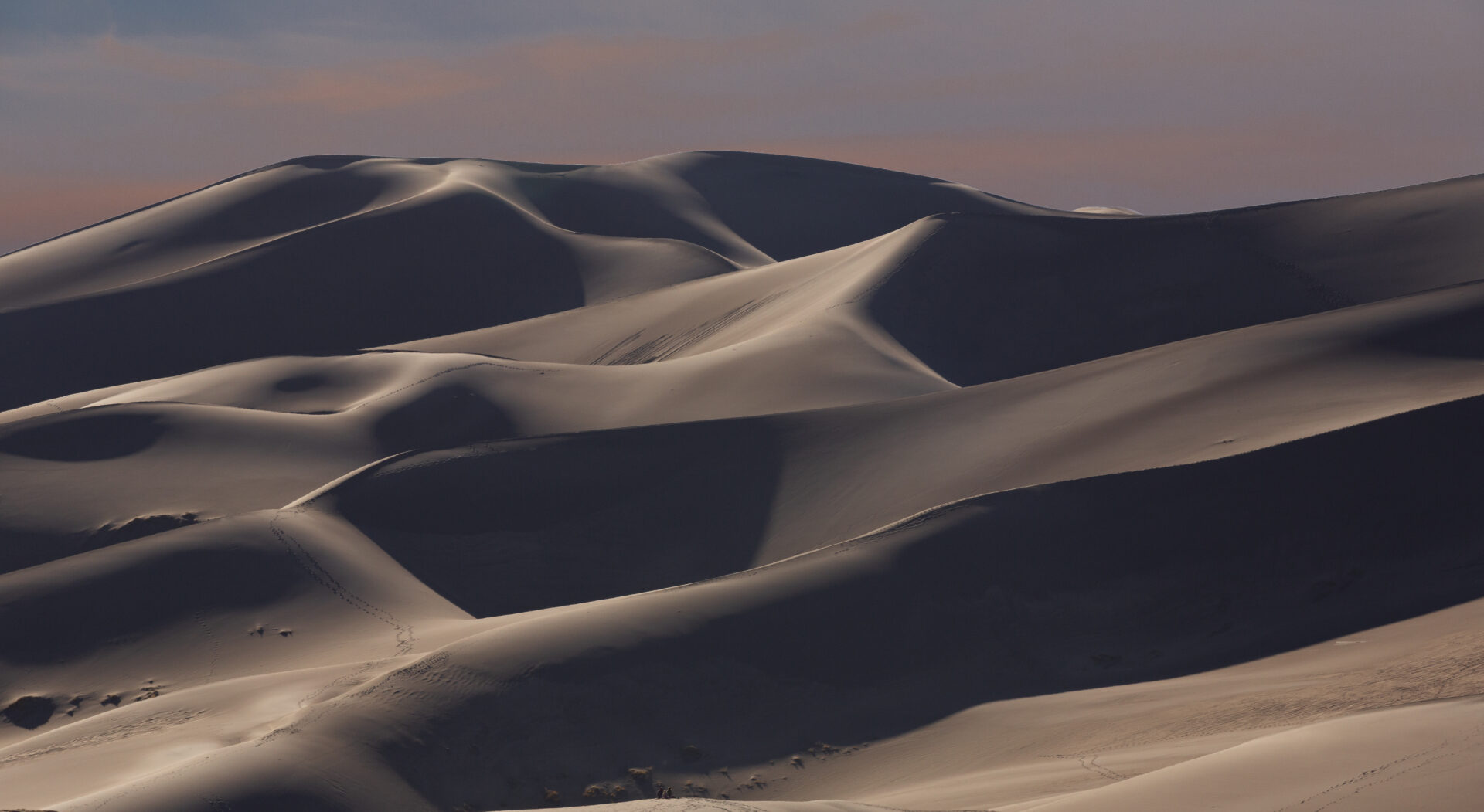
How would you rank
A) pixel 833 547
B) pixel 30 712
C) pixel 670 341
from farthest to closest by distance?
1. pixel 670 341
2. pixel 833 547
3. pixel 30 712

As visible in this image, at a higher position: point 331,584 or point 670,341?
point 670,341

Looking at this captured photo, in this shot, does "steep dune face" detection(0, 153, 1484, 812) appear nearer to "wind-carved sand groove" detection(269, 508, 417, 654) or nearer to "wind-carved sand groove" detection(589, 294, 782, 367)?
"wind-carved sand groove" detection(269, 508, 417, 654)

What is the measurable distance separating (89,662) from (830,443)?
41.7ft

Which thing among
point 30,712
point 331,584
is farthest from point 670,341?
point 30,712

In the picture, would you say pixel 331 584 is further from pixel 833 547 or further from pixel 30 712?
pixel 833 547

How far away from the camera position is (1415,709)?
9.62 meters

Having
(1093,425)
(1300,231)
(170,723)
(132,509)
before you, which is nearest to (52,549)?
(132,509)

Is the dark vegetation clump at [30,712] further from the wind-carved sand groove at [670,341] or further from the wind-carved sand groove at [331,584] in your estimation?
the wind-carved sand groove at [670,341]

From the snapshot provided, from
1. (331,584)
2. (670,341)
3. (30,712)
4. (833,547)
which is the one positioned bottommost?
(30,712)

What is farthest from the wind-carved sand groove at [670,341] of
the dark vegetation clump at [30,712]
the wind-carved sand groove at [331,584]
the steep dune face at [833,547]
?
the dark vegetation clump at [30,712]

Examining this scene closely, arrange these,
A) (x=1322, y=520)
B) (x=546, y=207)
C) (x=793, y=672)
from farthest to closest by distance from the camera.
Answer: (x=546, y=207)
(x=1322, y=520)
(x=793, y=672)

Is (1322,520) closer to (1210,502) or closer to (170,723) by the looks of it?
(1210,502)

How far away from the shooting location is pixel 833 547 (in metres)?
18.0

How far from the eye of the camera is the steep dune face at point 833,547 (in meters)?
12.6
